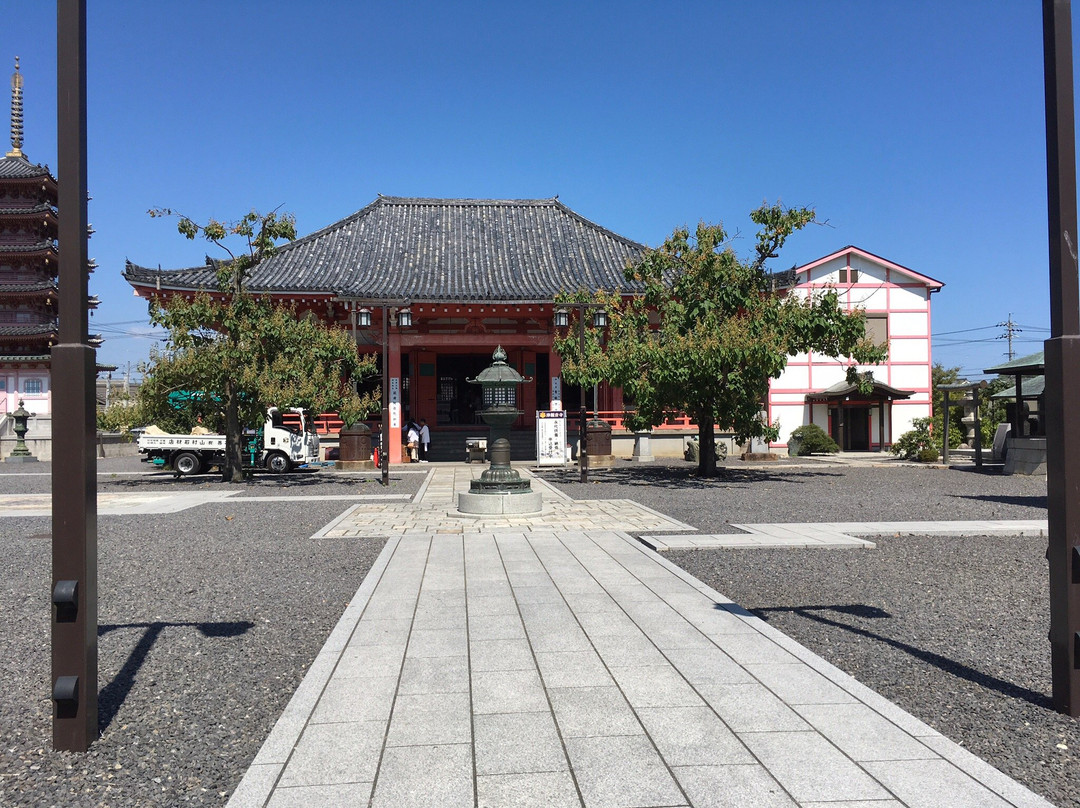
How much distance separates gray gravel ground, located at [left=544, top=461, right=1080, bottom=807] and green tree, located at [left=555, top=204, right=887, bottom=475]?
11.2ft

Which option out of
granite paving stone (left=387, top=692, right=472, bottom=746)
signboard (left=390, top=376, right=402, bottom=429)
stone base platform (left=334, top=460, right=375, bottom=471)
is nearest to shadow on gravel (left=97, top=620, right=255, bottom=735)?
granite paving stone (left=387, top=692, right=472, bottom=746)

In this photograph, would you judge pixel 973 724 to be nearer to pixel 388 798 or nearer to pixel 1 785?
pixel 388 798

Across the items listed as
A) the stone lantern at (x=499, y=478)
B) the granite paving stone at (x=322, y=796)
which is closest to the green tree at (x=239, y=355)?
the stone lantern at (x=499, y=478)

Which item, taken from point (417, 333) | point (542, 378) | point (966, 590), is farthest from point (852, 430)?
point (966, 590)

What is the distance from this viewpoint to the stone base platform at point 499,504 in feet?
34.2

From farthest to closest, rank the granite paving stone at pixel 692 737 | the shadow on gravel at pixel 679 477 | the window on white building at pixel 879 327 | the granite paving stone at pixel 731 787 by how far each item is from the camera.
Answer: the window on white building at pixel 879 327 < the shadow on gravel at pixel 679 477 < the granite paving stone at pixel 692 737 < the granite paving stone at pixel 731 787

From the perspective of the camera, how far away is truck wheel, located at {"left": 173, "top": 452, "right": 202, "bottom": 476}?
723 inches

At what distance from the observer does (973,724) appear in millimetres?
3383

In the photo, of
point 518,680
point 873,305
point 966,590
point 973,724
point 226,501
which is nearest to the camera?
point 973,724

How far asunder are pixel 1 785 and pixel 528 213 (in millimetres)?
26903

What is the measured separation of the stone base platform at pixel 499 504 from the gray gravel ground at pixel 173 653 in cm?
223

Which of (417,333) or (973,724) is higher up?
(417,333)

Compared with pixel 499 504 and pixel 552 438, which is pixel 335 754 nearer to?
pixel 499 504

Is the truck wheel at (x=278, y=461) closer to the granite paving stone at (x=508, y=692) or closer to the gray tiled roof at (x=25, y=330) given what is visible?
the granite paving stone at (x=508, y=692)
